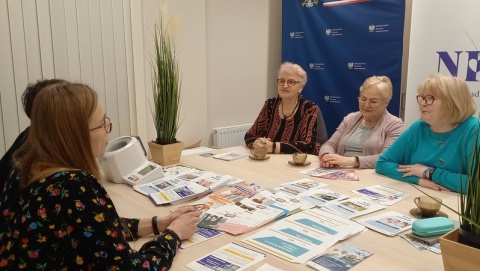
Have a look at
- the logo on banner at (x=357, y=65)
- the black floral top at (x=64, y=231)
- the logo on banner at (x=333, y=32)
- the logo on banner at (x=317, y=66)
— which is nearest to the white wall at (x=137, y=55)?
the logo on banner at (x=317, y=66)

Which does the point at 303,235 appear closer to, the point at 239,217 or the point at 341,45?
the point at 239,217

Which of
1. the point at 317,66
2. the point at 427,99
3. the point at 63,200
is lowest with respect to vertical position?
the point at 63,200

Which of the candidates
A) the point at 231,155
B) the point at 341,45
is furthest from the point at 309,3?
the point at 231,155

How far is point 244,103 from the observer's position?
4348mm

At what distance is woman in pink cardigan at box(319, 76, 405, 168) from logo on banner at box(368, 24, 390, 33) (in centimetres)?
96

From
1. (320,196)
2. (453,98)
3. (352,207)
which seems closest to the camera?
(352,207)

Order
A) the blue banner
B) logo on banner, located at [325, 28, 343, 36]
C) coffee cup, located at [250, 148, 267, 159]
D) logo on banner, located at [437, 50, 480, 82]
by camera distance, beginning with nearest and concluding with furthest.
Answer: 1. coffee cup, located at [250, 148, 267, 159]
2. logo on banner, located at [437, 50, 480, 82]
3. the blue banner
4. logo on banner, located at [325, 28, 343, 36]

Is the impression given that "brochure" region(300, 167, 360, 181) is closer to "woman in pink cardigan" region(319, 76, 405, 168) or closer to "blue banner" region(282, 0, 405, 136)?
"woman in pink cardigan" region(319, 76, 405, 168)

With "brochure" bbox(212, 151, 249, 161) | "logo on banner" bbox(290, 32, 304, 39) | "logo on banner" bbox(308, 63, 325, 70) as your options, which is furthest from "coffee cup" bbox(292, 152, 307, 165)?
"logo on banner" bbox(290, 32, 304, 39)

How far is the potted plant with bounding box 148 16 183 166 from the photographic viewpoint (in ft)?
7.97

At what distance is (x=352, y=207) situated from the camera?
176 centimetres

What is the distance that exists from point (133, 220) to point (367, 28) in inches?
115

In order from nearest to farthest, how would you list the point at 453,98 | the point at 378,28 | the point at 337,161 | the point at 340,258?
the point at 340,258 < the point at 453,98 < the point at 337,161 < the point at 378,28

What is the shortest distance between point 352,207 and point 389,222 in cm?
18
